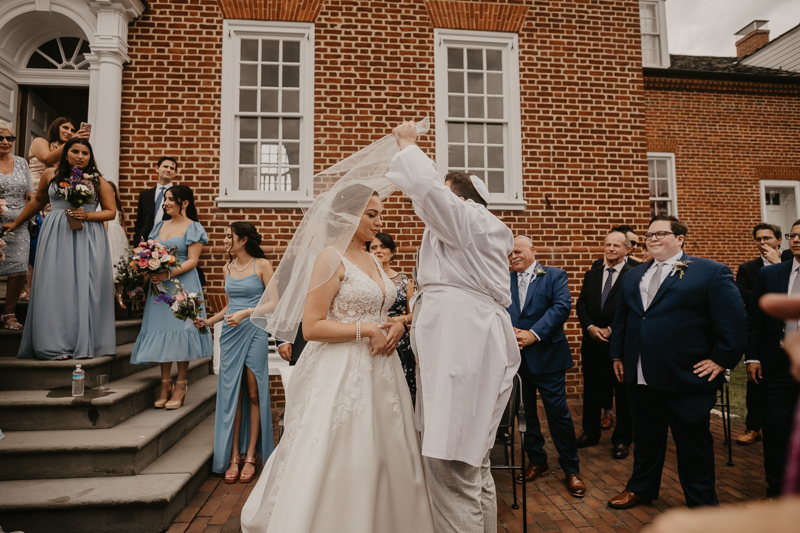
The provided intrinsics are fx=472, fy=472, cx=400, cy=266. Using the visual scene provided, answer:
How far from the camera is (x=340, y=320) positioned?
106 inches

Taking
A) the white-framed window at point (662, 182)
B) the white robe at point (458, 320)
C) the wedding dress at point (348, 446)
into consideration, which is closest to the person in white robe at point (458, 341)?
the white robe at point (458, 320)

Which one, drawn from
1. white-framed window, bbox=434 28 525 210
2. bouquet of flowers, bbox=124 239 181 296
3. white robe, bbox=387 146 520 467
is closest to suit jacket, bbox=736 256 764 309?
white-framed window, bbox=434 28 525 210

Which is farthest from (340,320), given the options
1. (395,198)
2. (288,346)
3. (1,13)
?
(1,13)

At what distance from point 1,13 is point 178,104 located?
235 cm

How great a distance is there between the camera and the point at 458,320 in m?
2.37

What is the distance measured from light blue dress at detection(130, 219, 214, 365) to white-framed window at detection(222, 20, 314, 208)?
1757 millimetres

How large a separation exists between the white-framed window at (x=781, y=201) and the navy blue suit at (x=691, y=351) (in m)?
10.3

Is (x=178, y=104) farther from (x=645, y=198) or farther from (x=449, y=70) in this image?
(x=645, y=198)

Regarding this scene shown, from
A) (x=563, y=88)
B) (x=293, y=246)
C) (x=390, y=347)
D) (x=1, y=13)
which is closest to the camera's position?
(x=390, y=347)

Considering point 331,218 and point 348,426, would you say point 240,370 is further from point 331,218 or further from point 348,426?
point 331,218

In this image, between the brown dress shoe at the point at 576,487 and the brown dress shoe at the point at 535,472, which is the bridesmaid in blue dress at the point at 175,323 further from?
the brown dress shoe at the point at 576,487

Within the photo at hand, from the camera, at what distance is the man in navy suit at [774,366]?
3436 mm

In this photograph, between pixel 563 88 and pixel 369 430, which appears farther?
pixel 563 88

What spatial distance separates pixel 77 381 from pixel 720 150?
12.9m
